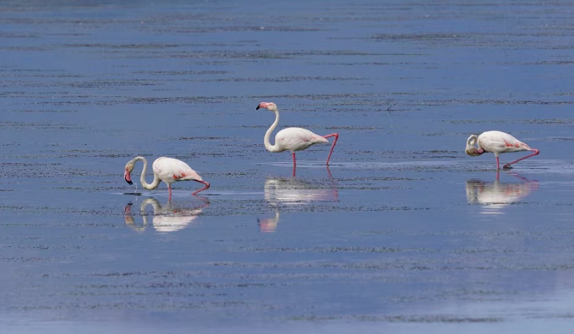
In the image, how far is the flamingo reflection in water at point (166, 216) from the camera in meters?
15.8

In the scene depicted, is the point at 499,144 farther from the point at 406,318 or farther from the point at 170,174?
the point at 406,318

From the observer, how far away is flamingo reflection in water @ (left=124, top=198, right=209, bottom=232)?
51.8 ft

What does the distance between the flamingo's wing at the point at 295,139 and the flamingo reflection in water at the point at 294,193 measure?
1547 mm

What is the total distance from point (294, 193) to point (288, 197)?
32 cm

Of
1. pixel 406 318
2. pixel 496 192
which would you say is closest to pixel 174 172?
pixel 496 192

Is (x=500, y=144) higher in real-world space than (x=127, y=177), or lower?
higher

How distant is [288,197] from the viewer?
1764 centimetres

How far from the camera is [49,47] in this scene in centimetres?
4197

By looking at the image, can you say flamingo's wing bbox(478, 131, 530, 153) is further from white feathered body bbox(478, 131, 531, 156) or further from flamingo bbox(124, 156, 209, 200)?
flamingo bbox(124, 156, 209, 200)

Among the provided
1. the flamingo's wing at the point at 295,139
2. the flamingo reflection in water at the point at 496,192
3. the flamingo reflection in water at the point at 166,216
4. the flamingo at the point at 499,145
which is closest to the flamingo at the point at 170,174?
the flamingo reflection in water at the point at 166,216

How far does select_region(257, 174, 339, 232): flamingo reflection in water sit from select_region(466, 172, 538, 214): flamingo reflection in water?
1.63 meters

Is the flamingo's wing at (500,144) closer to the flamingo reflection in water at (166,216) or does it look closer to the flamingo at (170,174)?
the flamingo at (170,174)

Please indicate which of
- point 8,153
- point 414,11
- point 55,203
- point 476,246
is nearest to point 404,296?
point 476,246

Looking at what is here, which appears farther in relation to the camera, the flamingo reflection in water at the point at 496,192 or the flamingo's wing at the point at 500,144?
the flamingo's wing at the point at 500,144
